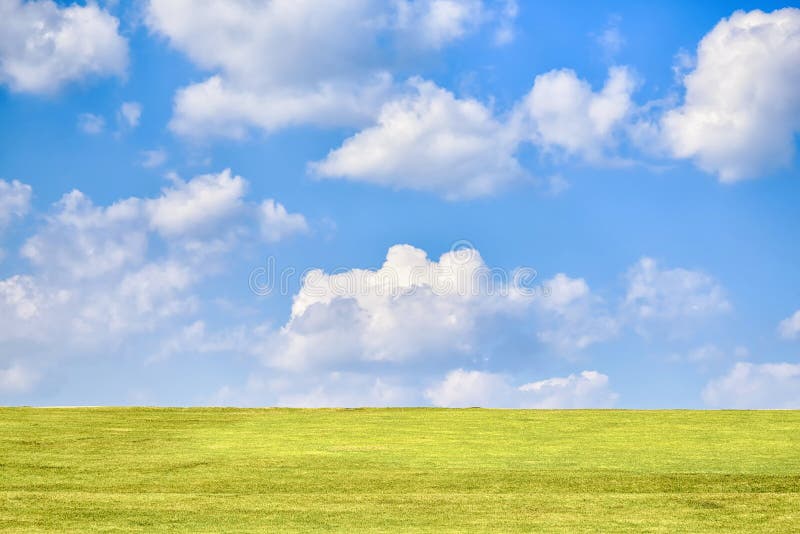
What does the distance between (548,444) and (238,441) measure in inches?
369

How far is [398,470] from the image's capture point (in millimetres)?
21797

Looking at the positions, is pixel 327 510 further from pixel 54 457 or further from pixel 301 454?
pixel 54 457

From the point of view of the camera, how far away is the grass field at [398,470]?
1642 cm

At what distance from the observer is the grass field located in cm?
1642

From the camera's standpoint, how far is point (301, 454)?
2427 centimetres

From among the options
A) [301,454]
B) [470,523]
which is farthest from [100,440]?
[470,523]

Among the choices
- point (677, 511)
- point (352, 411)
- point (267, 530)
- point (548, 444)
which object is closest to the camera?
point (267, 530)

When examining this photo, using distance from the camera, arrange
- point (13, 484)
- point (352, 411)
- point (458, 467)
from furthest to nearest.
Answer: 1. point (352, 411)
2. point (458, 467)
3. point (13, 484)

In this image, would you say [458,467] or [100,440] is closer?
[458,467]

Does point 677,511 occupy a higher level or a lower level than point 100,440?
lower

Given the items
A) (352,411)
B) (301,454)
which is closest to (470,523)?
(301,454)

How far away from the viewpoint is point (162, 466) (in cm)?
2245

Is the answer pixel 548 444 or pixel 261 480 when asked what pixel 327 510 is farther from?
pixel 548 444

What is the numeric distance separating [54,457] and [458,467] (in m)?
11.0
